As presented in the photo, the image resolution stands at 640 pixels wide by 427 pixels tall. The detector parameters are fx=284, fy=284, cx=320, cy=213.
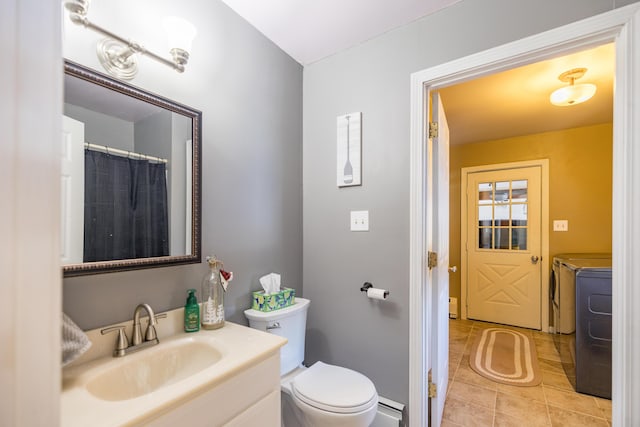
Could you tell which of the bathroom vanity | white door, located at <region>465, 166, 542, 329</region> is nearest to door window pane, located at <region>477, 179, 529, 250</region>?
white door, located at <region>465, 166, 542, 329</region>

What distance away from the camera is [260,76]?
1644 mm

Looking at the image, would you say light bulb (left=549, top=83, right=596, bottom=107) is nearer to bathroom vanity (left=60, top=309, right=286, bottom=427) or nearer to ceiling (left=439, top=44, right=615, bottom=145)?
ceiling (left=439, top=44, right=615, bottom=145)

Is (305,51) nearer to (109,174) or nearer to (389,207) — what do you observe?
(389,207)

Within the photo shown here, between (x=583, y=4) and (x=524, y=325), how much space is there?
340 cm

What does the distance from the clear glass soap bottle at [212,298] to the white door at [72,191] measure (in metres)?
0.48

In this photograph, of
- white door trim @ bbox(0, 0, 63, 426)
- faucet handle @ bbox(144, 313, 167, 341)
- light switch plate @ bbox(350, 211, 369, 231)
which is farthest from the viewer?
light switch plate @ bbox(350, 211, 369, 231)

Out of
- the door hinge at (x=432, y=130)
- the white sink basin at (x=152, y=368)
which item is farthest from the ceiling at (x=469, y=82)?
the white sink basin at (x=152, y=368)

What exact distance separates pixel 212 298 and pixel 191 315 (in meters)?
0.11

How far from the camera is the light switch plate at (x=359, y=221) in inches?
67.1

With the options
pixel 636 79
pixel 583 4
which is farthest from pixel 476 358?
pixel 583 4

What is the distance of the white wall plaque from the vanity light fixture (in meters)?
0.92

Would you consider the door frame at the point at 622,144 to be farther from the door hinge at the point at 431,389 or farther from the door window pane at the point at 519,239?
the door window pane at the point at 519,239

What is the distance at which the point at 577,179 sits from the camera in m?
3.19

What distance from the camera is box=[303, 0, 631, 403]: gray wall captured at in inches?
57.3
